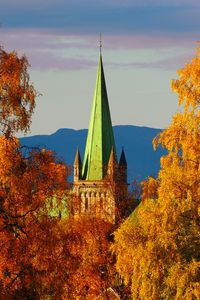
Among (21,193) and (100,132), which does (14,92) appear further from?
(100,132)

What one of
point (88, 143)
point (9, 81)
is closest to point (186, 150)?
point (9, 81)

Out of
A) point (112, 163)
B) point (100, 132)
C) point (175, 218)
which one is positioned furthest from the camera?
point (100, 132)

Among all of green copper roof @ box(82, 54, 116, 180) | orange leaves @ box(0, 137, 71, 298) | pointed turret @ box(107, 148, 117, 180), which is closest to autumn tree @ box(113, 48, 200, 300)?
orange leaves @ box(0, 137, 71, 298)

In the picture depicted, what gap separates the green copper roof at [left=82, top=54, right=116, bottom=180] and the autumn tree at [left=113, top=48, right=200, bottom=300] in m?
99.9

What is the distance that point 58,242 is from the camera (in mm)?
41656

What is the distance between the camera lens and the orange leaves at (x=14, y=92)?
39844 millimetres

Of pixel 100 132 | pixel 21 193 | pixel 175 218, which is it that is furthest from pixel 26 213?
pixel 100 132

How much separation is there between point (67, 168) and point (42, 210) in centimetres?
208

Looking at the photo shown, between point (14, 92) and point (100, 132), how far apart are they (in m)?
104

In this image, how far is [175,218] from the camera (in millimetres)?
41625

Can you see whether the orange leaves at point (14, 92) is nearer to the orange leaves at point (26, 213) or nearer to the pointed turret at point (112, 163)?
the orange leaves at point (26, 213)

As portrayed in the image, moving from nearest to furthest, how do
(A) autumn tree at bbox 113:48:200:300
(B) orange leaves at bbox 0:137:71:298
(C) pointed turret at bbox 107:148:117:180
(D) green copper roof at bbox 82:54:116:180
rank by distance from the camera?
(B) orange leaves at bbox 0:137:71:298 → (A) autumn tree at bbox 113:48:200:300 → (C) pointed turret at bbox 107:148:117:180 → (D) green copper roof at bbox 82:54:116:180

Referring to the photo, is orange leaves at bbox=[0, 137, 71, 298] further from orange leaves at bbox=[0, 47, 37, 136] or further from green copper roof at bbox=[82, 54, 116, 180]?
green copper roof at bbox=[82, 54, 116, 180]

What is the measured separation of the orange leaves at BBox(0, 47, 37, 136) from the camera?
1569 inches
